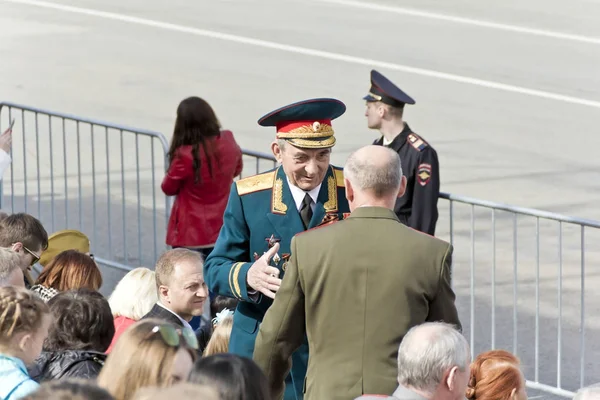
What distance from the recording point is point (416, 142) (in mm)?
8148

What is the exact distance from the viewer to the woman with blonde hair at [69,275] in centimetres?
623

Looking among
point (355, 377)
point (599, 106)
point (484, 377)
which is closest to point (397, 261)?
point (355, 377)

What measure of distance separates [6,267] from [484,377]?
223 centimetres

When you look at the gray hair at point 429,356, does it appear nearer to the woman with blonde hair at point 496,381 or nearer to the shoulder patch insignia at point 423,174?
the woman with blonde hair at point 496,381

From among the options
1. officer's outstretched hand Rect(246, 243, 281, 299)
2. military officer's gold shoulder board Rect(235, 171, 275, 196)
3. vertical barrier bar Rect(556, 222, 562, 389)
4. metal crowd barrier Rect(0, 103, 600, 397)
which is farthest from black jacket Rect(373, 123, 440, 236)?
officer's outstretched hand Rect(246, 243, 281, 299)

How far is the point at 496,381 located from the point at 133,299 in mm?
1948

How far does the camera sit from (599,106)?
1538 cm

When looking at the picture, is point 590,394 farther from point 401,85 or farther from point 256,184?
point 401,85

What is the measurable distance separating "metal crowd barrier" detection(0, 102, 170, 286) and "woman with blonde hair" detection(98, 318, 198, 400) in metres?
5.19

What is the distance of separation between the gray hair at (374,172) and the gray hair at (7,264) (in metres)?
1.92

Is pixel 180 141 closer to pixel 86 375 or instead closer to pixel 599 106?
pixel 86 375

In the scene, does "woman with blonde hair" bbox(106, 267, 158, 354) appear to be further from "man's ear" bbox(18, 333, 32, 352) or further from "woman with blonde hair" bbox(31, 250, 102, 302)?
"man's ear" bbox(18, 333, 32, 352)

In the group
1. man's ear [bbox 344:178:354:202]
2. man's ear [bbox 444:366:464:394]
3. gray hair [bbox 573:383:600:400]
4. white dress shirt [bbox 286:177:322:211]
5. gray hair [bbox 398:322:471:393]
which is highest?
man's ear [bbox 344:178:354:202]

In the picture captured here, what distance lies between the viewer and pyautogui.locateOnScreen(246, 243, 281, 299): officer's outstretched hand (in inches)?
193
